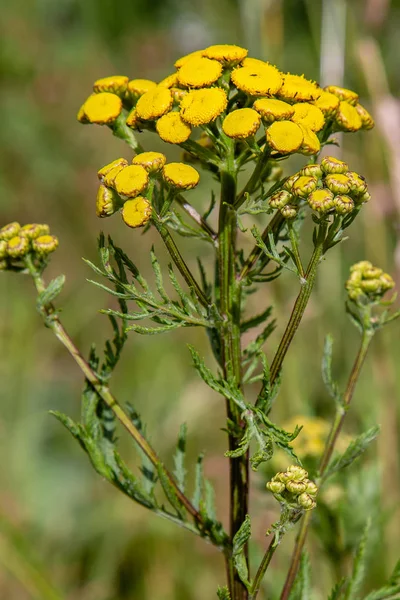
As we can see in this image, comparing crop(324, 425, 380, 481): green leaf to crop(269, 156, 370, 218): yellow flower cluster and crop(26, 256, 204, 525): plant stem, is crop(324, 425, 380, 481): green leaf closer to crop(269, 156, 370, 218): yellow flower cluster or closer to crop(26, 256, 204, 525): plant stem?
crop(26, 256, 204, 525): plant stem

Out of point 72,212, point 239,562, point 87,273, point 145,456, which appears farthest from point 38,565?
point 72,212

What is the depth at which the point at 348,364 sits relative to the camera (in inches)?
137

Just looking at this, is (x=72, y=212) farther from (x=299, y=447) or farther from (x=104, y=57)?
(x=299, y=447)

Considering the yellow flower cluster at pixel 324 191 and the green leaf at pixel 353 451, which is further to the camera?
the green leaf at pixel 353 451

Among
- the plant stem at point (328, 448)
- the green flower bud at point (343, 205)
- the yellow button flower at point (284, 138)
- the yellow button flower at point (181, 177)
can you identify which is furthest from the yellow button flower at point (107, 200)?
the plant stem at point (328, 448)

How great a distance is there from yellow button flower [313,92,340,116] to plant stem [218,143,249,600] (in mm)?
199

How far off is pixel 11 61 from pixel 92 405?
554 centimetres

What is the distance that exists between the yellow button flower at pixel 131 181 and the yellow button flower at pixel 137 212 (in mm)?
16

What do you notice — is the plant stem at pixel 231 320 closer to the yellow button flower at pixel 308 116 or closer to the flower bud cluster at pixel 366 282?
the yellow button flower at pixel 308 116

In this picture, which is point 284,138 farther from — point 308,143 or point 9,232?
point 9,232

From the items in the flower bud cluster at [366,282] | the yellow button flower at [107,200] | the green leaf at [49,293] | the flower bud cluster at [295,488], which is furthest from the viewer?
the flower bud cluster at [366,282]

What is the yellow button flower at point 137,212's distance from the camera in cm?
123

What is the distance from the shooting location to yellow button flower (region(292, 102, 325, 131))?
50.5 inches

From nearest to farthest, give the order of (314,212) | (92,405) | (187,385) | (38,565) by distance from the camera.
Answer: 1. (314,212)
2. (92,405)
3. (38,565)
4. (187,385)
